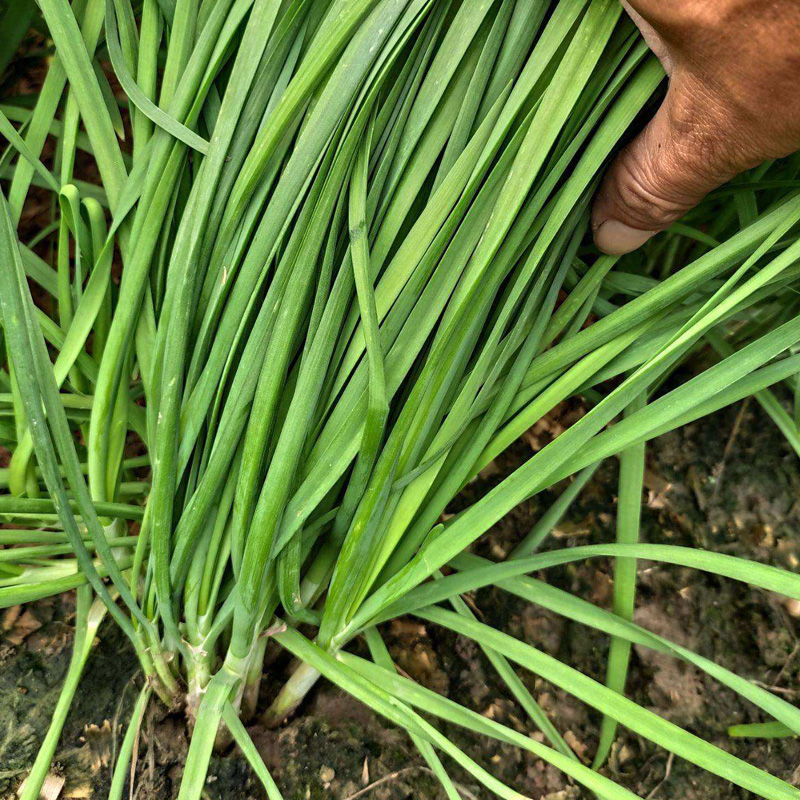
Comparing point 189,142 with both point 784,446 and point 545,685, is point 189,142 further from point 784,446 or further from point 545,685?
point 784,446

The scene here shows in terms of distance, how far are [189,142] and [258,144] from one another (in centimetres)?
8

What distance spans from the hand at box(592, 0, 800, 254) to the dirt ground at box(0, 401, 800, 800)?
14.8 inches

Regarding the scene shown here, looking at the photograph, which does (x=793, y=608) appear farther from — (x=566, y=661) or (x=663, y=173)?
(x=663, y=173)

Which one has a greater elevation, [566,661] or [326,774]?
[566,661]

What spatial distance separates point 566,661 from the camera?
0.86 m

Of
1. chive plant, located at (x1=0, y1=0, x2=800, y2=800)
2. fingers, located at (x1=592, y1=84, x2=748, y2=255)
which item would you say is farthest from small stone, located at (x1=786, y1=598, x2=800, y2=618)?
fingers, located at (x1=592, y1=84, x2=748, y2=255)

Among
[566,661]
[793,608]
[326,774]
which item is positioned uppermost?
[793,608]

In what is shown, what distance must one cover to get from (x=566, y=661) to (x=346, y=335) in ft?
1.77

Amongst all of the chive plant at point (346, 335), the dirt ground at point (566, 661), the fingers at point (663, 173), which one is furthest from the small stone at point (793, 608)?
the fingers at point (663, 173)

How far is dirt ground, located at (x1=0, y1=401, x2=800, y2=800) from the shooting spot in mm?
713

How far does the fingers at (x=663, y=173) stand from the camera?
2.01 ft

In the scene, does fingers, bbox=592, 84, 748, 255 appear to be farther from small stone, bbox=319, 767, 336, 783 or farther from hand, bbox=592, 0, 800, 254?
small stone, bbox=319, 767, 336, 783

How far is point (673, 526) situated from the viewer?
3.04 feet

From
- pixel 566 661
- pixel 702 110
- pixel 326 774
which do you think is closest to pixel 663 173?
pixel 702 110
